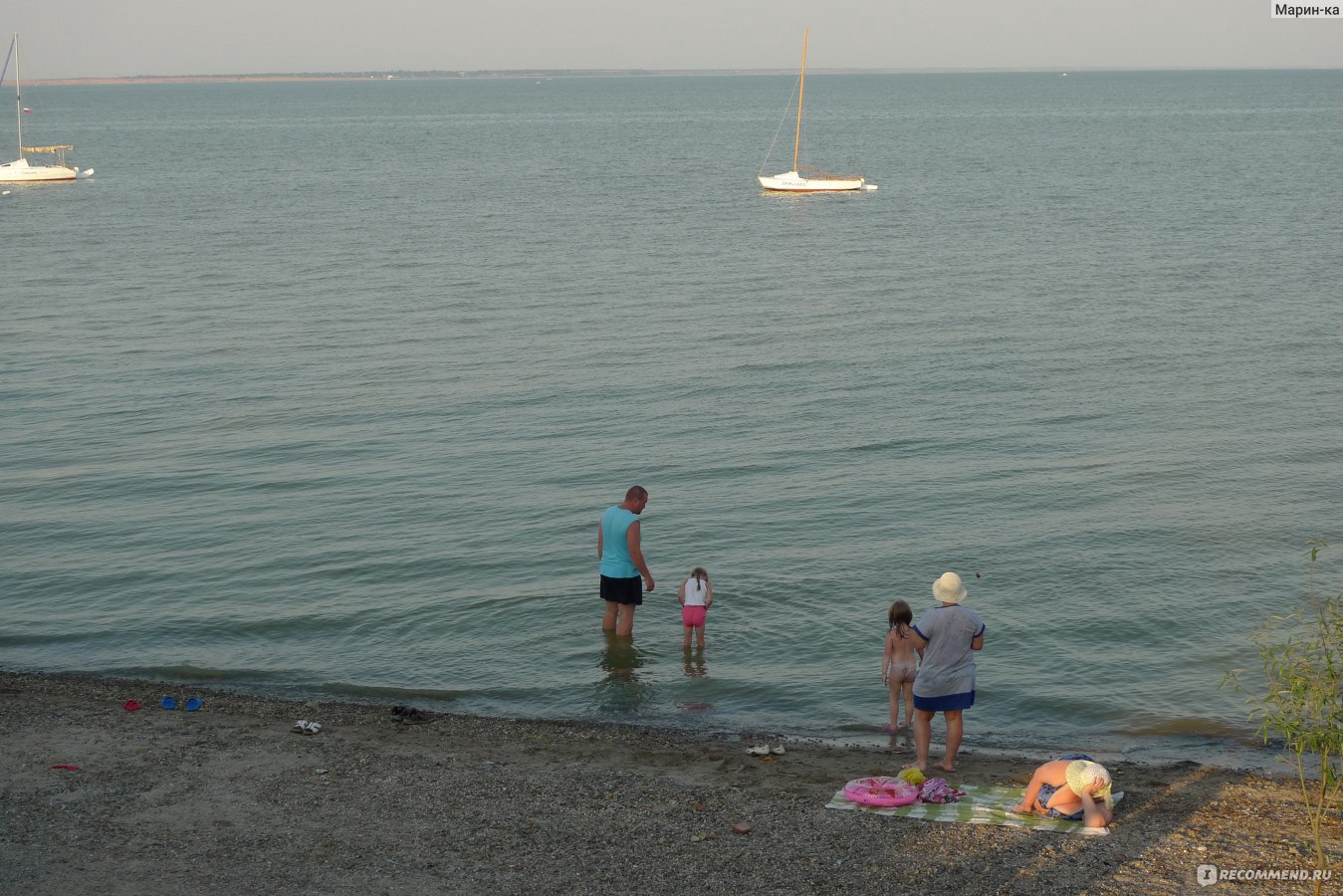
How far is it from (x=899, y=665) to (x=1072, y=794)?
237 centimetres

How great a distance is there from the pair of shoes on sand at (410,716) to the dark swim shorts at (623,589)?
2.09m

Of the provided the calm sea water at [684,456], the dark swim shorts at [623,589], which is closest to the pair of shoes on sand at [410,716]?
the calm sea water at [684,456]

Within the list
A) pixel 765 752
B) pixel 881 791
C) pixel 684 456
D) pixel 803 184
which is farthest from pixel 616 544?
pixel 803 184

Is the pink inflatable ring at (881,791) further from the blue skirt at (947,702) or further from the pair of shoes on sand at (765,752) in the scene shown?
the pair of shoes on sand at (765,752)

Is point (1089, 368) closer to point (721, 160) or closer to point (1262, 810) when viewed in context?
point (1262, 810)

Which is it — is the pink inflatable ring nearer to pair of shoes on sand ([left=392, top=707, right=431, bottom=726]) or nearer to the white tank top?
the white tank top

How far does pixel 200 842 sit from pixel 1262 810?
6980mm

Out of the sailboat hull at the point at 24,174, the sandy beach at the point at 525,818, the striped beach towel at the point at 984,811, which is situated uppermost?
the sailboat hull at the point at 24,174

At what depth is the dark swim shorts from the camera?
1266 centimetres

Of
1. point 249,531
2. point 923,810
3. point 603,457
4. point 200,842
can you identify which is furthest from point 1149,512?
point 200,842

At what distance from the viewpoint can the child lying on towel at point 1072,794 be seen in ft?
28.5

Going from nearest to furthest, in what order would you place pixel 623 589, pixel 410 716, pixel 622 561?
1. pixel 410 716
2. pixel 622 561
3. pixel 623 589

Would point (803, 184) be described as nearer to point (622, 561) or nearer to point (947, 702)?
point (622, 561)

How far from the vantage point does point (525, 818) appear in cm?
902
